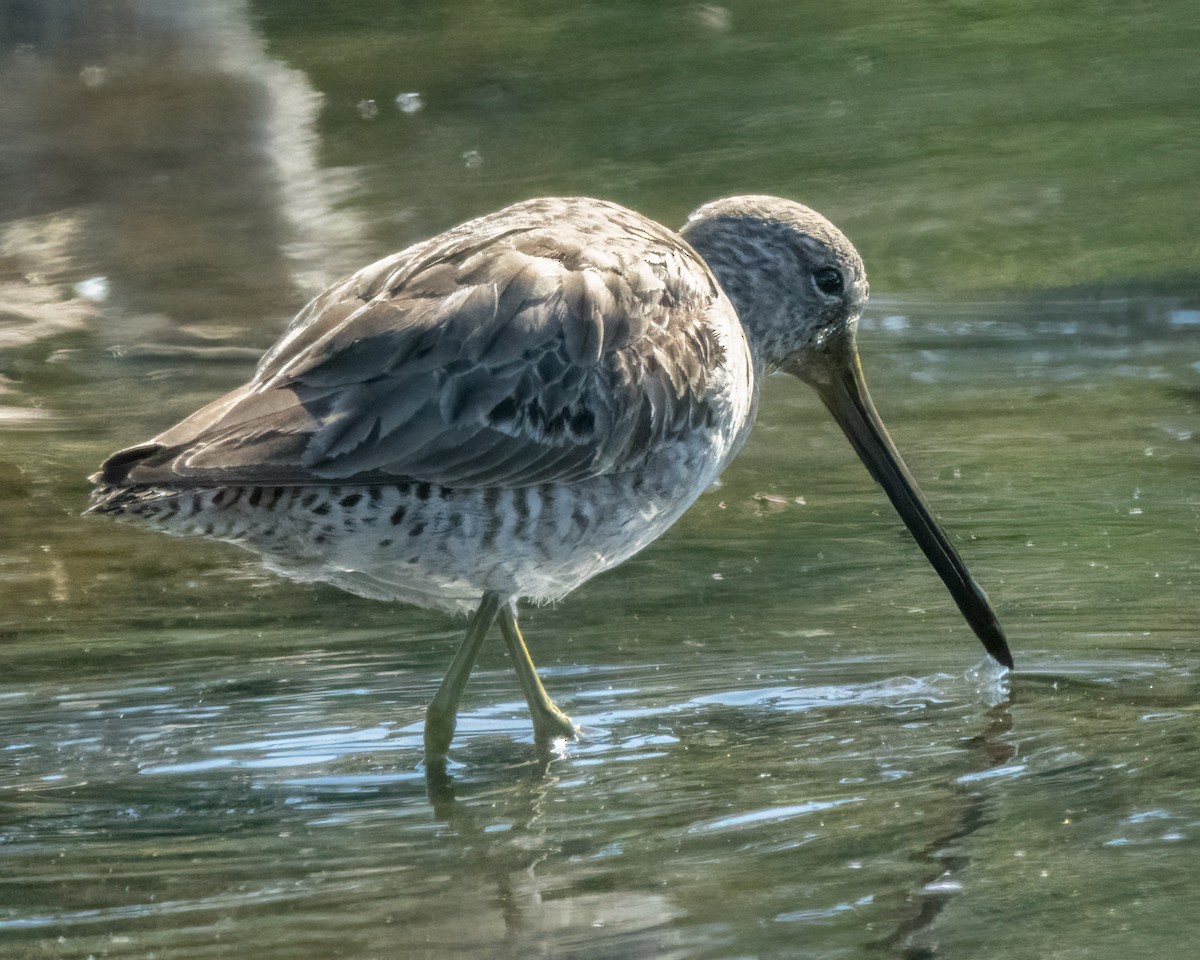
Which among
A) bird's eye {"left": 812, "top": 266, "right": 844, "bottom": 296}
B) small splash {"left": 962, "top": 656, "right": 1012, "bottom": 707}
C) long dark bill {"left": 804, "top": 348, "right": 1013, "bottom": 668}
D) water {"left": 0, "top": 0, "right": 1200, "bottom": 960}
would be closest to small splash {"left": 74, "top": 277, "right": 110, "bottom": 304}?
water {"left": 0, "top": 0, "right": 1200, "bottom": 960}

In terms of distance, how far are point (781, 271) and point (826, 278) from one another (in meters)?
0.14

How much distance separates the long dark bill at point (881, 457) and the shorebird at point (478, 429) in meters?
0.59

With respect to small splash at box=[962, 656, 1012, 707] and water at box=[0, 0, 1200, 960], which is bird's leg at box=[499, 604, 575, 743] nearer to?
water at box=[0, 0, 1200, 960]

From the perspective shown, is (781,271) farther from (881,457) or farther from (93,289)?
(93,289)

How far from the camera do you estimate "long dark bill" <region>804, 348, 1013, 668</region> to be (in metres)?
5.96

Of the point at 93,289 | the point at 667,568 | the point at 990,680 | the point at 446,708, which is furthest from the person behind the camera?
the point at 93,289

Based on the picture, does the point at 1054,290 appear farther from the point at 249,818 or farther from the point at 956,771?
the point at 249,818

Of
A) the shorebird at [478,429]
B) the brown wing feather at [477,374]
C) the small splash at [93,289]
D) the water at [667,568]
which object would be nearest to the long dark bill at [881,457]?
the water at [667,568]

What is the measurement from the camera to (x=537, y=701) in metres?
5.06

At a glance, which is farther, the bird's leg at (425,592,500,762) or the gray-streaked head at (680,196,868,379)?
the gray-streaked head at (680,196,868,379)

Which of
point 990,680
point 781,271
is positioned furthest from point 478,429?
point 990,680

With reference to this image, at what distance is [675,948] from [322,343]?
176 centimetres

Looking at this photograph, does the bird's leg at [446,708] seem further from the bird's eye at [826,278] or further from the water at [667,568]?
the bird's eye at [826,278]

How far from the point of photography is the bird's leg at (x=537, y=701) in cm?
505
